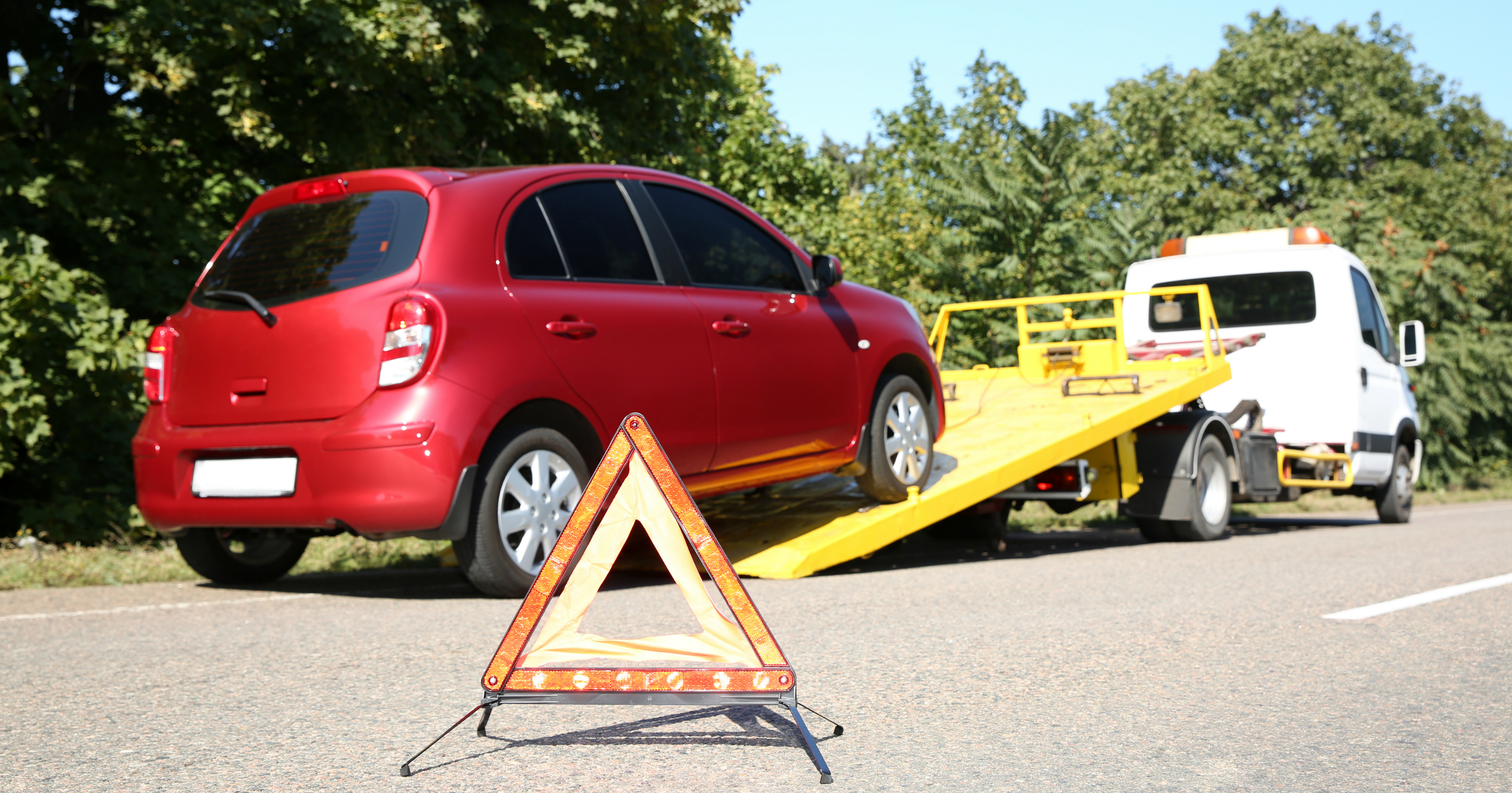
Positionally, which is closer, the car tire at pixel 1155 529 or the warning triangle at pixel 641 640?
the warning triangle at pixel 641 640

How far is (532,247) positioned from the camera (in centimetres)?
592

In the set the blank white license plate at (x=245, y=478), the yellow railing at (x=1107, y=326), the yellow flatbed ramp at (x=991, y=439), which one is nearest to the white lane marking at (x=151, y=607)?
the blank white license plate at (x=245, y=478)

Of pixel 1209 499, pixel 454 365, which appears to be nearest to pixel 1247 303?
pixel 1209 499

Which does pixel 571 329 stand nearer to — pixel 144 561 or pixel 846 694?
pixel 846 694

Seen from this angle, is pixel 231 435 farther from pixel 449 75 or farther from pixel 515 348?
pixel 449 75

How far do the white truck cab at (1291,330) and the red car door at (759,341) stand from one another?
537 cm

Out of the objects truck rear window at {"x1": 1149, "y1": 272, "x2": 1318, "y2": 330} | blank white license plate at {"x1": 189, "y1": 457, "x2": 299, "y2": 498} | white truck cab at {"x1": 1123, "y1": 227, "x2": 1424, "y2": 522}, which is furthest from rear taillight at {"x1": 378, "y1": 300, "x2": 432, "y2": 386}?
truck rear window at {"x1": 1149, "y1": 272, "x2": 1318, "y2": 330}

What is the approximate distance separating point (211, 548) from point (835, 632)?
3374 millimetres

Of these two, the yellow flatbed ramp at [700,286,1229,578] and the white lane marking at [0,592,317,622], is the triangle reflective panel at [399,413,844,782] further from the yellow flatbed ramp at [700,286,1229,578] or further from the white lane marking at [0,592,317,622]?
the white lane marking at [0,592,317,622]

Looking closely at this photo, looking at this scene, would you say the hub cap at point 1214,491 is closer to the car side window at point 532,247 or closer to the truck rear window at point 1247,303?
the truck rear window at point 1247,303

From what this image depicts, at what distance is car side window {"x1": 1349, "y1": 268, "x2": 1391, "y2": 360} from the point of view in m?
12.0

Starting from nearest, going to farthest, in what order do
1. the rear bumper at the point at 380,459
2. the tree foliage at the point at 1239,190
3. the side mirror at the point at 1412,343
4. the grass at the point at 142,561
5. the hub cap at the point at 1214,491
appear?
the rear bumper at the point at 380,459 < the grass at the point at 142,561 < the hub cap at the point at 1214,491 < the side mirror at the point at 1412,343 < the tree foliage at the point at 1239,190

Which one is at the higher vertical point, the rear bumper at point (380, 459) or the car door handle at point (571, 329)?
the car door handle at point (571, 329)

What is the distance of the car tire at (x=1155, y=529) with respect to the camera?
975 cm
